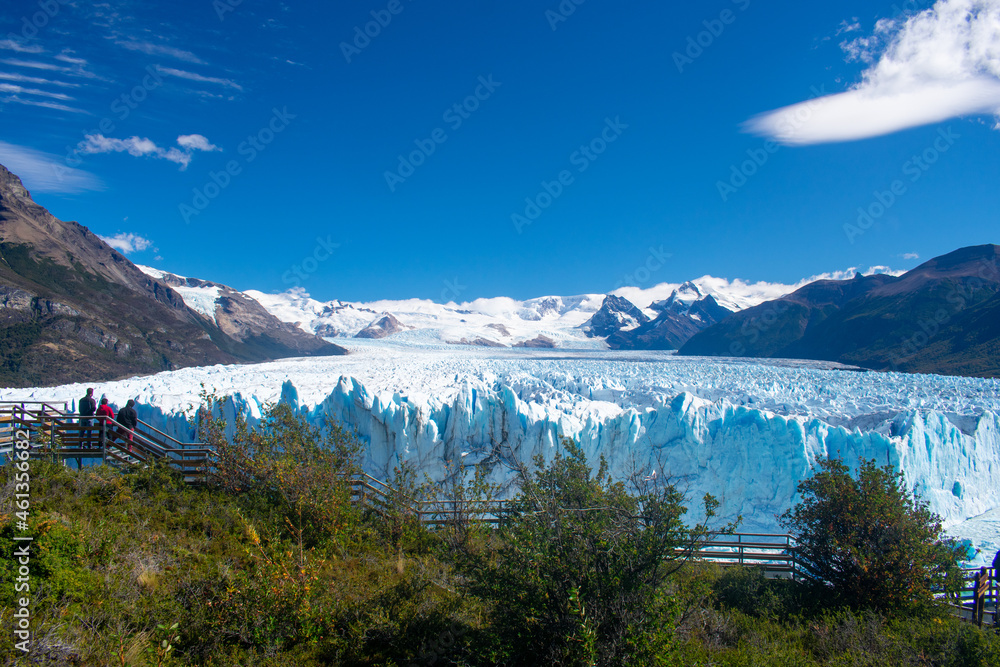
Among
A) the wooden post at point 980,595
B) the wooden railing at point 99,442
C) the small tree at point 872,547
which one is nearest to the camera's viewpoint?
the small tree at point 872,547

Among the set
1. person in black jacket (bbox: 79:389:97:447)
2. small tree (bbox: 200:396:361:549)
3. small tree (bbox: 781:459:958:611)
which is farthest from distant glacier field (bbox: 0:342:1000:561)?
small tree (bbox: 781:459:958:611)

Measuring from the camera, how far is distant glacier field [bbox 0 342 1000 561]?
1173 cm

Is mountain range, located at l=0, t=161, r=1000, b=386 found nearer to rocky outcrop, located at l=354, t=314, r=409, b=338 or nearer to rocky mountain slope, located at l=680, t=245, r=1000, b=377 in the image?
rocky mountain slope, located at l=680, t=245, r=1000, b=377

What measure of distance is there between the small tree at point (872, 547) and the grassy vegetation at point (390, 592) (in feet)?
0.84

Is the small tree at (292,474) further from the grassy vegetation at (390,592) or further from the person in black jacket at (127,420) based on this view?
the person in black jacket at (127,420)

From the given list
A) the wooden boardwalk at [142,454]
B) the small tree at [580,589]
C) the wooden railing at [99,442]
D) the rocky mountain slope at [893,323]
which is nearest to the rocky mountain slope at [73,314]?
the wooden railing at [99,442]

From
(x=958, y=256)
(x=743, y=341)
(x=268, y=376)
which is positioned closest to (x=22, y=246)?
(x=268, y=376)

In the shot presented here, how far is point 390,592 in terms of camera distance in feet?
17.0

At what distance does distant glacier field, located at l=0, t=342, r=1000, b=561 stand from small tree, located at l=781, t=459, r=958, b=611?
11.7ft

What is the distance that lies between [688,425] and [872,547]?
775cm

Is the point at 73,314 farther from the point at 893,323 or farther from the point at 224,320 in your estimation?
the point at 893,323

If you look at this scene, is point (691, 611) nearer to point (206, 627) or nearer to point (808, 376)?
point (206, 627)

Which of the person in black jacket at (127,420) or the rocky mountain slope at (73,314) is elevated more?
the rocky mountain slope at (73,314)

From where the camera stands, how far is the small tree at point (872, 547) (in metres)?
5.48
